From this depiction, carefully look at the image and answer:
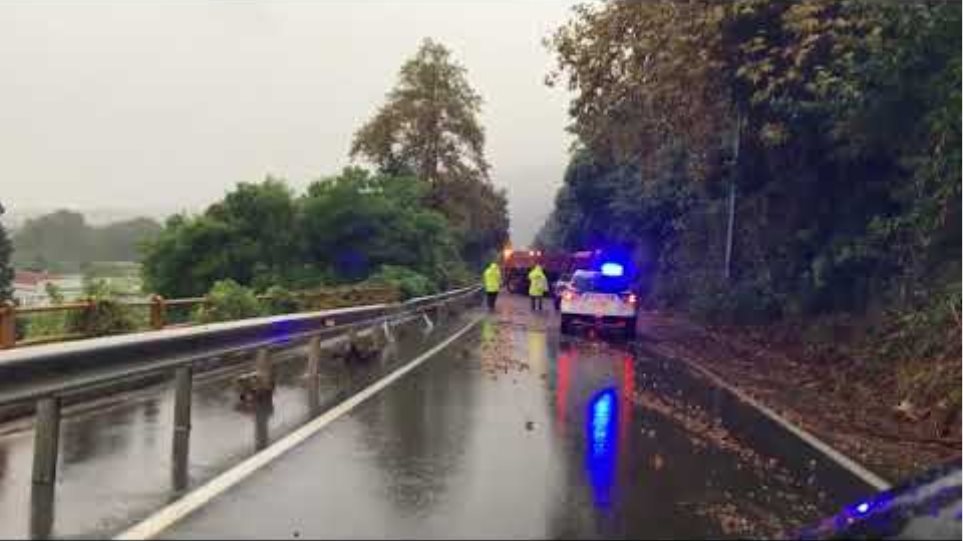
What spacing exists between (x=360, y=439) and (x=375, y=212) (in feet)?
128

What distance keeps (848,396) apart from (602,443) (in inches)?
295

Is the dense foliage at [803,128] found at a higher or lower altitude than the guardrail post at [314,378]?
higher

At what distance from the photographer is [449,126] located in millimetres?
69938

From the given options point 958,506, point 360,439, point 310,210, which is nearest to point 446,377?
point 360,439

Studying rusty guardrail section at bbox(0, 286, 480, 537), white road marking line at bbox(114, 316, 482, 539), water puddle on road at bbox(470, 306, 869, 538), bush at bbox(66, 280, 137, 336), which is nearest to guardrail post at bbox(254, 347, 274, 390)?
rusty guardrail section at bbox(0, 286, 480, 537)

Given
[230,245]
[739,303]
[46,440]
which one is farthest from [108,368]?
[230,245]

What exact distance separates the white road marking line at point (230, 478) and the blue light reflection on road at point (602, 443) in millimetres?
2531

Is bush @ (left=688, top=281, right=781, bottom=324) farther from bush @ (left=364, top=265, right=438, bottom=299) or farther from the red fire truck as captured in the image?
the red fire truck

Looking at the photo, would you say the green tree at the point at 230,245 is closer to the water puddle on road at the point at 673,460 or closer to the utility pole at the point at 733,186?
the utility pole at the point at 733,186

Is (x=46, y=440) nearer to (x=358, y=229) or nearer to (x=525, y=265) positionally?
(x=358, y=229)

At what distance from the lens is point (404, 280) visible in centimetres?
4494

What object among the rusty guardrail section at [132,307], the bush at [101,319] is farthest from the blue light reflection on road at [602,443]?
the bush at [101,319]

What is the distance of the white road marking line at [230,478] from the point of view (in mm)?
7137

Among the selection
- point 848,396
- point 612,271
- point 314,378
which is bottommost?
point 848,396
